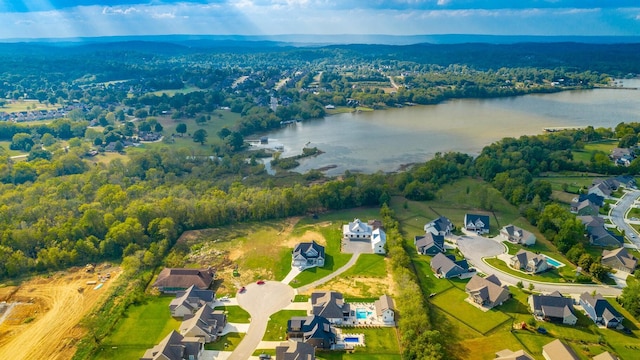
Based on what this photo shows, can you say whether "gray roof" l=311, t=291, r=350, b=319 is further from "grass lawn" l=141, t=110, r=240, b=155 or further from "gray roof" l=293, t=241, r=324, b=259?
"grass lawn" l=141, t=110, r=240, b=155

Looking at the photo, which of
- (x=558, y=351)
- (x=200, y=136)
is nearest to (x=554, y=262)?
(x=558, y=351)

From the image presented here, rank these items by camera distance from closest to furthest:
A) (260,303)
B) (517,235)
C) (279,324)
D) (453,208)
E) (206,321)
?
1. (206,321)
2. (279,324)
3. (260,303)
4. (517,235)
5. (453,208)

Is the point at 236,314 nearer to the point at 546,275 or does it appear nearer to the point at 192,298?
the point at 192,298

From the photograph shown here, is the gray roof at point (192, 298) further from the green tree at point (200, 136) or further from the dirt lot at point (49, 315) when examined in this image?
the green tree at point (200, 136)

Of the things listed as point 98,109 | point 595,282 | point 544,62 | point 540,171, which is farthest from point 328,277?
point 544,62

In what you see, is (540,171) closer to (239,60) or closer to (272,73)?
(272,73)

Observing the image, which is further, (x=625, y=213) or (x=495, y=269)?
(x=625, y=213)
